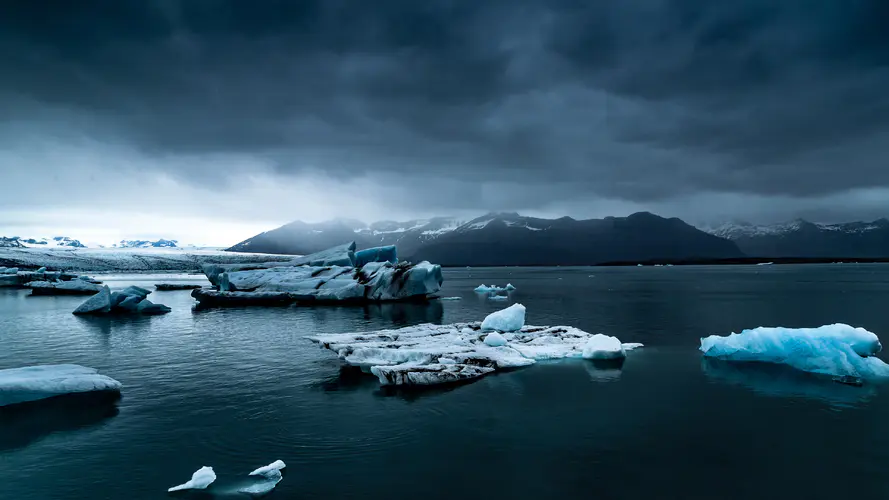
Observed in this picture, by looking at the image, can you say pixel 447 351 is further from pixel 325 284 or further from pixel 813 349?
pixel 325 284

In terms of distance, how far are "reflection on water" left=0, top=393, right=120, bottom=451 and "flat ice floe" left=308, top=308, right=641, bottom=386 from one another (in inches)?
272

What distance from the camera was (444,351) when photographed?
16656 mm

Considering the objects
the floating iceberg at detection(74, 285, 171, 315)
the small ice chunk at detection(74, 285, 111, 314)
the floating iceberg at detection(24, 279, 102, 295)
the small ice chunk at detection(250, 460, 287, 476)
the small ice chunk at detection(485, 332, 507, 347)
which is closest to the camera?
the small ice chunk at detection(250, 460, 287, 476)

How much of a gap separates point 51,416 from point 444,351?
11209 millimetres

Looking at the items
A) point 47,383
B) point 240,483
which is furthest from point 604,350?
point 47,383

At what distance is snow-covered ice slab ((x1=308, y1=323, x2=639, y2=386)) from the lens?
1428 centimetres

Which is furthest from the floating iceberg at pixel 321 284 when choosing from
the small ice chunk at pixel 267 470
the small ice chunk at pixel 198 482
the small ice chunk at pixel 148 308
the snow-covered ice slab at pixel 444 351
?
the small ice chunk at pixel 198 482

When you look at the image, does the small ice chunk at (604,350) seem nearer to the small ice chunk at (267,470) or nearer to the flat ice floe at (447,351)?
the flat ice floe at (447,351)

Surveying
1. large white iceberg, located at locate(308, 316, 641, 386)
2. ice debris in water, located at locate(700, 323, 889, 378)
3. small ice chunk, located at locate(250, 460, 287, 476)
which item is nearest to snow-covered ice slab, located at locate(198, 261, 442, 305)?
large white iceberg, located at locate(308, 316, 641, 386)

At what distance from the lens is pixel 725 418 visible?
36.6ft

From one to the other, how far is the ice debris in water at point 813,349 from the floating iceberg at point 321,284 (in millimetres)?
27586

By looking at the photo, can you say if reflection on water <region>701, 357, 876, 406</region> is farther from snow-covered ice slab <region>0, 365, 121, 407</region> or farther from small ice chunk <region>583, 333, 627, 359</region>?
snow-covered ice slab <region>0, 365, 121, 407</region>

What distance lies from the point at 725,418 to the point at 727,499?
4445 mm

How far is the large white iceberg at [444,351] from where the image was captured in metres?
14.3
